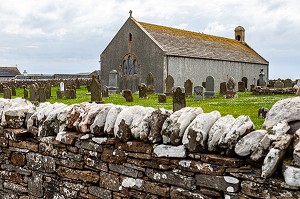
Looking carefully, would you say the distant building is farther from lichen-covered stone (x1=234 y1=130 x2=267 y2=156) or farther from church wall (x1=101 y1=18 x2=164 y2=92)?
lichen-covered stone (x1=234 y1=130 x2=267 y2=156)

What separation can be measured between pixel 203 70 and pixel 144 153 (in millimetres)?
31670

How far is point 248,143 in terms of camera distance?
10.2ft

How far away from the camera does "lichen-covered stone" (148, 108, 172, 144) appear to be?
3775mm

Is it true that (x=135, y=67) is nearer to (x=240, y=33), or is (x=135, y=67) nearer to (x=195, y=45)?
(x=195, y=45)

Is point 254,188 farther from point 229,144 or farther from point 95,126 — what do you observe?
point 95,126

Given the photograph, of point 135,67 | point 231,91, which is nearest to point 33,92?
point 231,91

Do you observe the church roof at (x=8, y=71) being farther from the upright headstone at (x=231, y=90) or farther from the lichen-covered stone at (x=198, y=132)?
the lichen-covered stone at (x=198, y=132)

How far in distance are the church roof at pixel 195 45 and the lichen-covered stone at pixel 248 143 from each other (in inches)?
1104

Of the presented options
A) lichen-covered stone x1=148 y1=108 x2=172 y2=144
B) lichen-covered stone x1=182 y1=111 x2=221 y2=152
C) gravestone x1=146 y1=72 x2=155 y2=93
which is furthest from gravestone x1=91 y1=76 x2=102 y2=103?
lichen-covered stone x1=182 y1=111 x2=221 y2=152

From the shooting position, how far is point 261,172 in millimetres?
2979

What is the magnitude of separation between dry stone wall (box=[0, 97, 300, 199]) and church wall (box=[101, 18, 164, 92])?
25768mm

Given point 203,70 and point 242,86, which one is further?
point 203,70

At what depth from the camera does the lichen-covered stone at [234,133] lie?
10.5 feet

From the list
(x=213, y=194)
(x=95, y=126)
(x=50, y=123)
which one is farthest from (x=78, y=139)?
(x=213, y=194)
